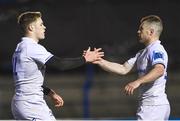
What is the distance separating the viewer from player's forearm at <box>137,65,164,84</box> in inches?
318

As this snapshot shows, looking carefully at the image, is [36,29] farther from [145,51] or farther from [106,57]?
[106,57]

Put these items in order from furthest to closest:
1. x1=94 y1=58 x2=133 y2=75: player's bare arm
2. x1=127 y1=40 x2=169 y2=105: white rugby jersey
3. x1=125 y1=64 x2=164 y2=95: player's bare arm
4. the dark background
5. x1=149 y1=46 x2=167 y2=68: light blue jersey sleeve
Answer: the dark background
x1=94 y1=58 x2=133 y2=75: player's bare arm
x1=127 y1=40 x2=169 y2=105: white rugby jersey
x1=149 y1=46 x2=167 y2=68: light blue jersey sleeve
x1=125 y1=64 x2=164 y2=95: player's bare arm

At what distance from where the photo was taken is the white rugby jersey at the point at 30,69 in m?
8.21

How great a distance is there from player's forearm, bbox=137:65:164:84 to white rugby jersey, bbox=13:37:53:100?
37.5 inches

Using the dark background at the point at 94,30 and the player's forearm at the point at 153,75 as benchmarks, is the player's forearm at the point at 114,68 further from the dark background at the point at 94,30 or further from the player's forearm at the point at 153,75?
the dark background at the point at 94,30

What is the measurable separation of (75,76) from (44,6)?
2.46 metres

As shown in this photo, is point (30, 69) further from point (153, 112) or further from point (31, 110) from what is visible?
point (153, 112)

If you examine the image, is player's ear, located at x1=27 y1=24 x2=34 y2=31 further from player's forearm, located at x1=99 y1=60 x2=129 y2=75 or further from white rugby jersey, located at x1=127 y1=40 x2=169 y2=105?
white rugby jersey, located at x1=127 y1=40 x2=169 y2=105

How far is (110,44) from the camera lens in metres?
14.5

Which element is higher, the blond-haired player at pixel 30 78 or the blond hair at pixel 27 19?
the blond hair at pixel 27 19

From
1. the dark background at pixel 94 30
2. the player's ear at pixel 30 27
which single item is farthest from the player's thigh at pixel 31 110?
the dark background at pixel 94 30

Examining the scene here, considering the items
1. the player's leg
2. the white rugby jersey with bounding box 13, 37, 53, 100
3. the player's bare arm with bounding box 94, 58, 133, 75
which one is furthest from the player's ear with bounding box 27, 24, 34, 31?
the player's bare arm with bounding box 94, 58, 133, 75

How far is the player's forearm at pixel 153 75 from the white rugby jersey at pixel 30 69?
3.12 ft

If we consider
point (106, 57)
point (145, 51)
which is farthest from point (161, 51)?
point (106, 57)
